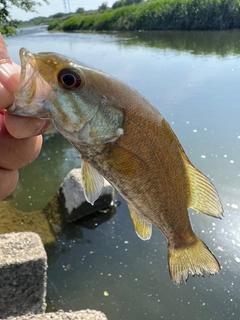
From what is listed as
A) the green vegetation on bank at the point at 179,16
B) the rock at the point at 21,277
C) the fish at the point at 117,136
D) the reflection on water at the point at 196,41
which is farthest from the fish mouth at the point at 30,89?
the green vegetation on bank at the point at 179,16

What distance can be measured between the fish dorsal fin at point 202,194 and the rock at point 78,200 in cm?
448

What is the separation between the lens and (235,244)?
17.4 feet

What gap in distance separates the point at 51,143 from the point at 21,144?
8.23 meters

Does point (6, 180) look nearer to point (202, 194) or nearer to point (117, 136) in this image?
point (117, 136)

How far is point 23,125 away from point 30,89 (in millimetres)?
171

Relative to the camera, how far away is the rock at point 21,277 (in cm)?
341

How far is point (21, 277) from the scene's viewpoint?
347cm

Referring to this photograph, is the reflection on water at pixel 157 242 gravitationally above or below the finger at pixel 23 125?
below

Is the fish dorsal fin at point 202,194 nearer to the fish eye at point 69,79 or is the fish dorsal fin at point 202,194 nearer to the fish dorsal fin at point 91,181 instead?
the fish dorsal fin at point 91,181

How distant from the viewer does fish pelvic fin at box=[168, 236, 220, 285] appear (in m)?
1.56

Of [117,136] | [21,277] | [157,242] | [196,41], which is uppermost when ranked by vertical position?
[117,136]

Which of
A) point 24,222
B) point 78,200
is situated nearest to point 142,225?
point 78,200

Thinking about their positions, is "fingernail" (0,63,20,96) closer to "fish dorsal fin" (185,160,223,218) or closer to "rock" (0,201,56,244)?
"fish dorsal fin" (185,160,223,218)

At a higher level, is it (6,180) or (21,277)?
(6,180)
